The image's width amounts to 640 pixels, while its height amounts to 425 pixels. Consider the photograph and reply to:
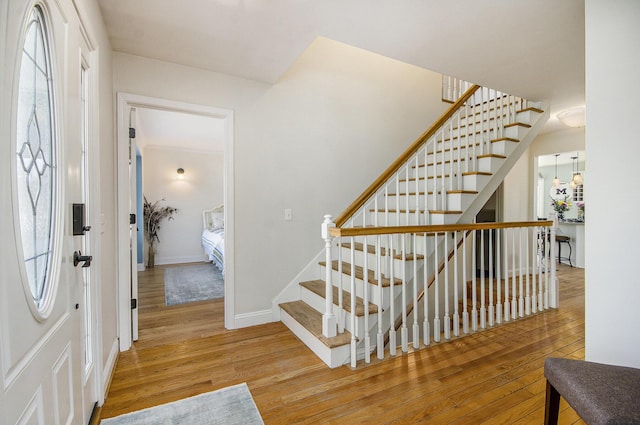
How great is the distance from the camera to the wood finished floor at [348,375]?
5.67ft

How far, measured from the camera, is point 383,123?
377 centimetres

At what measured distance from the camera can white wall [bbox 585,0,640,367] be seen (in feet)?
4.67

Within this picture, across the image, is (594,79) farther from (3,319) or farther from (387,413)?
(3,319)

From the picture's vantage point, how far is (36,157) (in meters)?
1.01

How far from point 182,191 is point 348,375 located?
5.58 metres

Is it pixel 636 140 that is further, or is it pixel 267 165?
pixel 267 165

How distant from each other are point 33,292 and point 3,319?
26 centimetres

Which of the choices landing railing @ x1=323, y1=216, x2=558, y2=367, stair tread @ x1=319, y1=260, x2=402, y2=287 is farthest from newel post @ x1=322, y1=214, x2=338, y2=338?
stair tread @ x1=319, y1=260, x2=402, y2=287

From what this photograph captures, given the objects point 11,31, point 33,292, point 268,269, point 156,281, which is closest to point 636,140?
point 11,31

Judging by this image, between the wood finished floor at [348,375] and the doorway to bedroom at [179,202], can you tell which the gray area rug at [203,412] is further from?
the doorway to bedroom at [179,202]

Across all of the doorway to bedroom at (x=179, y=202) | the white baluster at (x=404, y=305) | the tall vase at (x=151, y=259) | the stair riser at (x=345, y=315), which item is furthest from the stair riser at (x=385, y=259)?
the tall vase at (x=151, y=259)

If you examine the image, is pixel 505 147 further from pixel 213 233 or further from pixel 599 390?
pixel 213 233

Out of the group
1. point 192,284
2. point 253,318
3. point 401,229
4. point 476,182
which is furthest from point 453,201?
point 192,284

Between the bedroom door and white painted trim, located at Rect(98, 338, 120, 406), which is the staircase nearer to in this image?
the bedroom door
